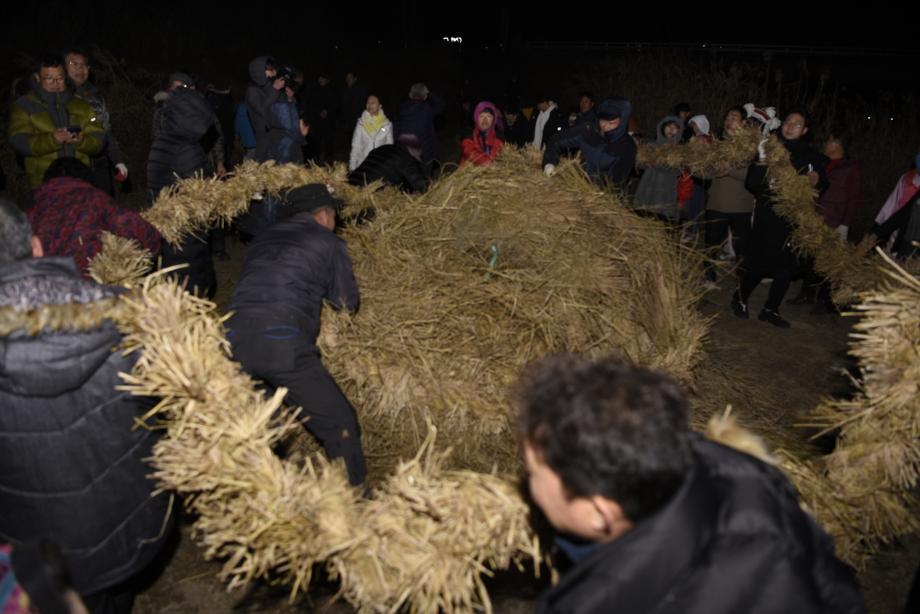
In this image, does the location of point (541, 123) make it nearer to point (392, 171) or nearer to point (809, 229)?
point (392, 171)

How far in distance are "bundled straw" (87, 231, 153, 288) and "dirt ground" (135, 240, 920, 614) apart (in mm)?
1346

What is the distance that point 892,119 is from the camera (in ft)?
34.0

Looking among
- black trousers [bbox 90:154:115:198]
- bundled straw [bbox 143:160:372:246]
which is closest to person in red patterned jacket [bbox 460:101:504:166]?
bundled straw [bbox 143:160:372:246]

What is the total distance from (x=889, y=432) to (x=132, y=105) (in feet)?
33.8

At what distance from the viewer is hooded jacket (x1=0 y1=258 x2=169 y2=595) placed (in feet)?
6.54

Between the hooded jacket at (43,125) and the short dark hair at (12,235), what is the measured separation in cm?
310

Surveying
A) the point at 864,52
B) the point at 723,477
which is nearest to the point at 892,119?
the point at 723,477

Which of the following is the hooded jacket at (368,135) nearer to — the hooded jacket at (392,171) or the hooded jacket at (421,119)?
the hooded jacket at (421,119)

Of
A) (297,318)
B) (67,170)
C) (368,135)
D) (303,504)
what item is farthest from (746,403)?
(368,135)

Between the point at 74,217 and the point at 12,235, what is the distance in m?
1.32

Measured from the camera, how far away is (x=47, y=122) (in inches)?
193

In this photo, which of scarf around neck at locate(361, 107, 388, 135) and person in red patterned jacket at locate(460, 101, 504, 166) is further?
scarf around neck at locate(361, 107, 388, 135)

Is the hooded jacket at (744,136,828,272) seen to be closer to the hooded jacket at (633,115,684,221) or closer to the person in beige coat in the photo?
the person in beige coat

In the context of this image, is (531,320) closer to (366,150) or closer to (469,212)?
(469,212)
